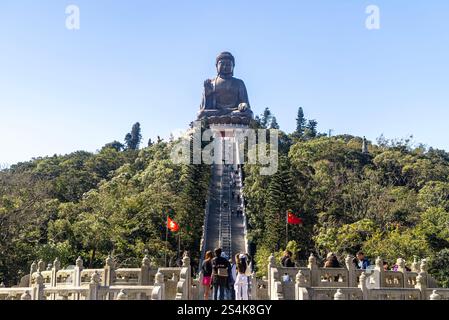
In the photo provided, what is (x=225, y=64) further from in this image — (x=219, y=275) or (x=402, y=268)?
(x=219, y=275)

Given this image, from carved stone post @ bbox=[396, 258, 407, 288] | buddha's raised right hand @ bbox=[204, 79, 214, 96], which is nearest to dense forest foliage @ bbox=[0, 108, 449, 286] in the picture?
carved stone post @ bbox=[396, 258, 407, 288]

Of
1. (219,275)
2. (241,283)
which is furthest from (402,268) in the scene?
(219,275)

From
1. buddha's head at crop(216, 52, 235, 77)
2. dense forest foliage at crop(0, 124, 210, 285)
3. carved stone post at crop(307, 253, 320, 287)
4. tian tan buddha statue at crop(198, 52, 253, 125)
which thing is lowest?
carved stone post at crop(307, 253, 320, 287)

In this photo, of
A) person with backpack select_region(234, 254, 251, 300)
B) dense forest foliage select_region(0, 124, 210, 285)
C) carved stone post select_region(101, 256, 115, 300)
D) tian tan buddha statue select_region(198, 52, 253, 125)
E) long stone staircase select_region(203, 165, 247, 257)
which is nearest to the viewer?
person with backpack select_region(234, 254, 251, 300)

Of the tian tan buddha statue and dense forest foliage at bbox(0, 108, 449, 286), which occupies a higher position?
the tian tan buddha statue

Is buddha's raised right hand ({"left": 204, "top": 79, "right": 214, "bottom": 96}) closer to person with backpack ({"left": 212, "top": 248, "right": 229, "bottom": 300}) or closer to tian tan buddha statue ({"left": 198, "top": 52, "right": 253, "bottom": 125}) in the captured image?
tian tan buddha statue ({"left": 198, "top": 52, "right": 253, "bottom": 125})

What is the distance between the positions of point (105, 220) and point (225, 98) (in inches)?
1067

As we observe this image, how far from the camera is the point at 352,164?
52.6 meters

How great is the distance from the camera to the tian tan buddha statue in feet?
185

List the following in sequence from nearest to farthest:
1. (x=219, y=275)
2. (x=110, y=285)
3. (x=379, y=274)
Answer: (x=219, y=275)
(x=110, y=285)
(x=379, y=274)

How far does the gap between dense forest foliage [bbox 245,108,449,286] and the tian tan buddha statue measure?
7160 mm

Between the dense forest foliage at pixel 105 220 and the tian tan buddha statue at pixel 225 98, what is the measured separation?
12590mm

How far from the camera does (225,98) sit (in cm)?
5800
